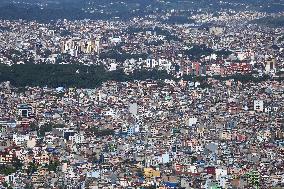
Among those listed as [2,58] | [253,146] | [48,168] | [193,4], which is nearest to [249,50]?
[2,58]

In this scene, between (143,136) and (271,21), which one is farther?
(271,21)

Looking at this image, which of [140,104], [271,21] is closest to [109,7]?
[271,21]

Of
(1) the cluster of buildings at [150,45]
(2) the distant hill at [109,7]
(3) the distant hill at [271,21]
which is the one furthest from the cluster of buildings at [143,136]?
(2) the distant hill at [109,7]

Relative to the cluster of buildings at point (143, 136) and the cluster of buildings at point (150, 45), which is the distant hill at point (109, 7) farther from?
the cluster of buildings at point (143, 136)

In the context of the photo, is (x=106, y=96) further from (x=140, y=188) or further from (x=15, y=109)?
(x=140, y=188)

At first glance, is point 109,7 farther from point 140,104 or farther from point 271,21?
point 140,104

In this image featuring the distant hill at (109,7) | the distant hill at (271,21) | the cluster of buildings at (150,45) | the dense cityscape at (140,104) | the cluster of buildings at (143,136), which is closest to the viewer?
the cluster of buildings at (143,136)

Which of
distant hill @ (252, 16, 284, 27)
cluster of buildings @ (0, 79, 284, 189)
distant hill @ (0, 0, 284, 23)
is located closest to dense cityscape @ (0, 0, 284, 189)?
cluster of buildings @ (0, 79, 284, 189)
